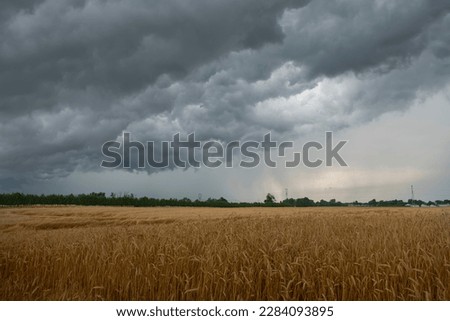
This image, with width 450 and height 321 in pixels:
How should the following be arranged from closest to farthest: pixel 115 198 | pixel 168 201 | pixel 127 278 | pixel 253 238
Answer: pixel 127 278
pixel 253 238
pixel 115 198
pixel 168 201

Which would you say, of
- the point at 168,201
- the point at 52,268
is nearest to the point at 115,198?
the point at 168,201

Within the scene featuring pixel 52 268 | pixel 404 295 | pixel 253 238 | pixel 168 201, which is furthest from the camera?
pixel 168 201

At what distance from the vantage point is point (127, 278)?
6504 millimetres

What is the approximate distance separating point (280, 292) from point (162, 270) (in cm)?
210

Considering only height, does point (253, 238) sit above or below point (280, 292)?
above

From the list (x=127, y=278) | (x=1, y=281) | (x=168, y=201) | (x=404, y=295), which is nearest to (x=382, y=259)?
(x=404, y=295)

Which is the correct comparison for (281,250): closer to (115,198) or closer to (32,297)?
(32,297)

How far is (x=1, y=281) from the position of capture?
23.8 feet

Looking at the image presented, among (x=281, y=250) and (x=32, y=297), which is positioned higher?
(x=281, y=250)

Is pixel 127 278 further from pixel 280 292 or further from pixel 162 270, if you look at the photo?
pixel 280 292

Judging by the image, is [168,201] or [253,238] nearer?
[253,238]
